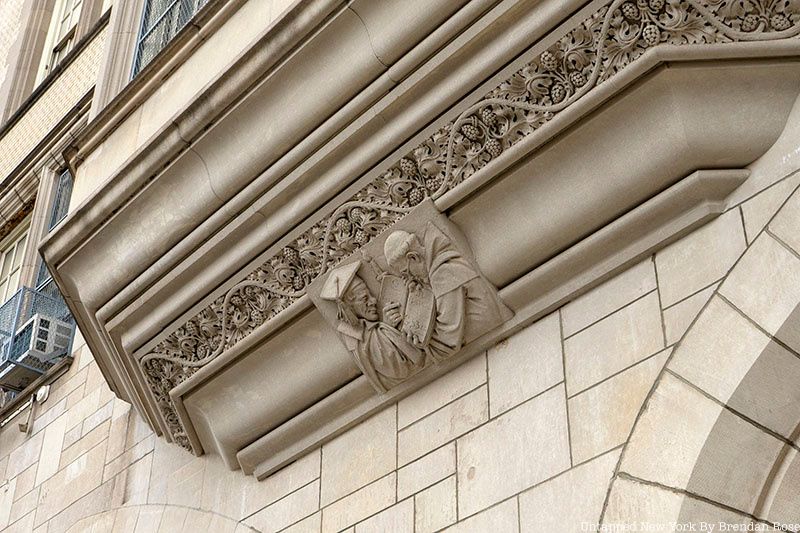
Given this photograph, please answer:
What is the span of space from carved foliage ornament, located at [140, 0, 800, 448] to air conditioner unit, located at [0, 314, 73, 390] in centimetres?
229

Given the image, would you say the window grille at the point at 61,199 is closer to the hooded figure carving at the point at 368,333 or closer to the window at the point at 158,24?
the window at the point at 158,24

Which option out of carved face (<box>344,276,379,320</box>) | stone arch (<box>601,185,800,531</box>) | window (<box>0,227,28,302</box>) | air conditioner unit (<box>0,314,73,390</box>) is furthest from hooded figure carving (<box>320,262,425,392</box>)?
window (<box>0,227,28,302</box>)

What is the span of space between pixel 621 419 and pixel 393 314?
3.50ft

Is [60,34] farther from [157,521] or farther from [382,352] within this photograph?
[382,352]

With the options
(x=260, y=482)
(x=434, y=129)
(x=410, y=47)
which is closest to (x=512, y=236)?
(x=434, y=129)

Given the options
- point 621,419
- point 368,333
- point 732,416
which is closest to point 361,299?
point 368,333

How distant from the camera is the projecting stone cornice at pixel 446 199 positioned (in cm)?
397

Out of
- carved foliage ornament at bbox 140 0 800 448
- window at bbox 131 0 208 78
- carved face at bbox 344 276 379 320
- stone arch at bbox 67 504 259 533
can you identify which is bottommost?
stone arch at bbox 67 504 259 533

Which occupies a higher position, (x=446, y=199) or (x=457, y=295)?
(x=446, y=199)

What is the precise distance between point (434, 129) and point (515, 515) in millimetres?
1343

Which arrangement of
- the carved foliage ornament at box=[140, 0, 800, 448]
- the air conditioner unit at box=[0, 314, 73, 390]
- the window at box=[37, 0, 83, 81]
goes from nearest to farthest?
the carved foliage ornament at box=[140, 0, 800, 448] → the air conditioner unit at box=[0, 314, 73, 390] → the window at box=[37, 0, 83, 81]

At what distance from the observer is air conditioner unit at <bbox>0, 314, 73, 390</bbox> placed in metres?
7.53

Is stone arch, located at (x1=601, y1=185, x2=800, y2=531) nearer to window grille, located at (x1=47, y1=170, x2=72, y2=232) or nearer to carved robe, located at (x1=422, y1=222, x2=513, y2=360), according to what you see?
carved robe, located at (x1=422, y1=222, x2=513, y2=360)

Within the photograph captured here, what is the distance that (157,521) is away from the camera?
18.9 feet
